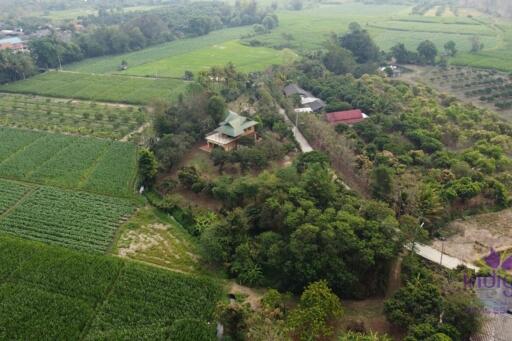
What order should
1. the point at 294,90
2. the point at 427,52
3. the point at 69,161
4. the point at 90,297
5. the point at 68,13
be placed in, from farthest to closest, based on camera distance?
the point at 68,13 < the point at 427,52 < the point at 294,90 < the point at 69,161 < the point at 90,297

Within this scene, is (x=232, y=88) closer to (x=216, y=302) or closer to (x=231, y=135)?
(x=231, y=135)

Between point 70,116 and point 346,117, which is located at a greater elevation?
point 70,116

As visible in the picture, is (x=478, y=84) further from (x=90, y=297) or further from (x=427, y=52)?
(x=90, y=297)

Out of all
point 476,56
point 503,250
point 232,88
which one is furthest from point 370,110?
point 476,56

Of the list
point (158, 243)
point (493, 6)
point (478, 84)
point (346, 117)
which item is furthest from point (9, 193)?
point (493, 6)

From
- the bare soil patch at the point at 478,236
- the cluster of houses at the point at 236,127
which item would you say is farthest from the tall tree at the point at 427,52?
the bare soil patch at the point at 478,236

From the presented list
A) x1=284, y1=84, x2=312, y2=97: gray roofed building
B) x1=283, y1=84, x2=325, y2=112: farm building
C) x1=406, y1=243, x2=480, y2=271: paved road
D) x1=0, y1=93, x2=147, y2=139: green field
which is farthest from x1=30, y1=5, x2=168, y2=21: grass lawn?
x1=406, y1=243, x2=480, y2=271: paved road
